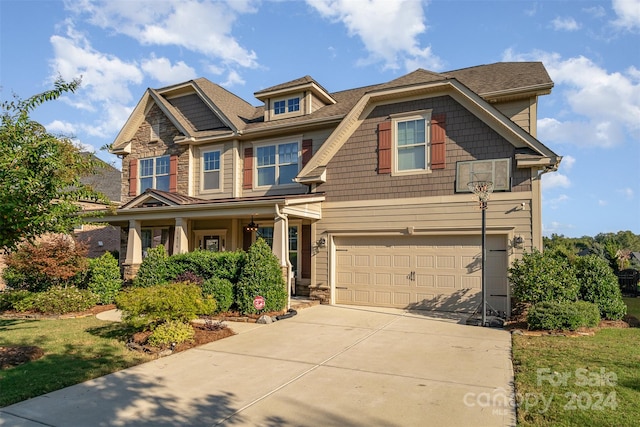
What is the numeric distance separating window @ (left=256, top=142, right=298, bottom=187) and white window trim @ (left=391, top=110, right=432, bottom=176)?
12.6 ft

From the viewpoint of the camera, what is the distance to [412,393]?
532cm

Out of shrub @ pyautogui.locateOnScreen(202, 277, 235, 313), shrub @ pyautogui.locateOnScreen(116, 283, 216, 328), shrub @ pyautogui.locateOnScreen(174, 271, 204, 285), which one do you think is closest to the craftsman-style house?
shrub @ pyautogui.locateOnScreen(202, 277, 235, 313)

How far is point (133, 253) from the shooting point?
1448 cm

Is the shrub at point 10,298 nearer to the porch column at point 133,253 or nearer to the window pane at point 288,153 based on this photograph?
the porch column at point 133,253

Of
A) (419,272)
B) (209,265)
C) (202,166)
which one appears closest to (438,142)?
(419,272)

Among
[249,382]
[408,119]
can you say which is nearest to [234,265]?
[249,382]

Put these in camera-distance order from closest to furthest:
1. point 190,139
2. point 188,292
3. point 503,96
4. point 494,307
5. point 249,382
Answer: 1. point 249,382
2. point 188,292
3. point 494,307
4. point 503,96
5. point 190,139

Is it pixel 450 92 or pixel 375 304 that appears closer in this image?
pixel 450 92

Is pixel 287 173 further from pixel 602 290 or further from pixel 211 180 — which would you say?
pixel 602 290

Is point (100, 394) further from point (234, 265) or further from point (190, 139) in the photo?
point (190, 139)

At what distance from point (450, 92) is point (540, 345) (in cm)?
712

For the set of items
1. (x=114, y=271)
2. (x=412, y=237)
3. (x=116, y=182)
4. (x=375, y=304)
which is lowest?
(x=375, y=304)

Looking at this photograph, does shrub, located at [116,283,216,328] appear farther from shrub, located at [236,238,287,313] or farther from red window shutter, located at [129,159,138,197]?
red window shutter, located at [129,159,138,197]

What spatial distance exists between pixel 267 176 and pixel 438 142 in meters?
6.41
